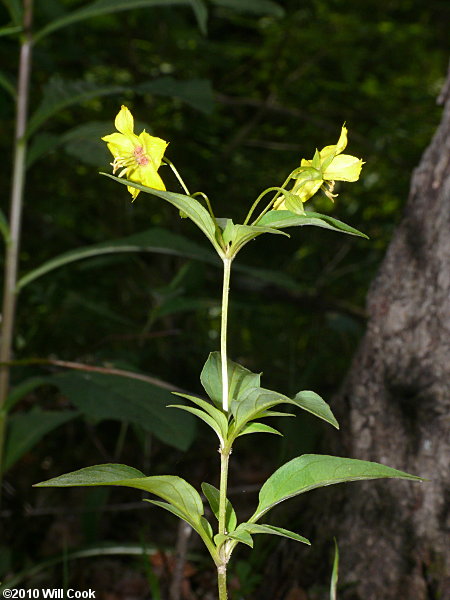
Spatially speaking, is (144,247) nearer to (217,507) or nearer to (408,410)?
(408,410)

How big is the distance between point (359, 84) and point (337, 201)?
22.4 inches

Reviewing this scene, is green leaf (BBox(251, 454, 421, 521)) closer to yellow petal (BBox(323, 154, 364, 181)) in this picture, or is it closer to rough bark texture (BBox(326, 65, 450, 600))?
yellow petal (BBox(323, 154, 364, 181))

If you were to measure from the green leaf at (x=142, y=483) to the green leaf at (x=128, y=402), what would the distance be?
0.50 meters

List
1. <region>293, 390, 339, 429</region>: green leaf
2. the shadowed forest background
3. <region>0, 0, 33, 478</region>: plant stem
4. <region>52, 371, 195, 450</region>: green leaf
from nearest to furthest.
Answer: <region>293, 390, 339, 429</region>: green leaf, <region>52, 371, 195, 450</region>: green leaf, <region>0, 0, 33, 478</region>: plant stem, the shadowed forest background

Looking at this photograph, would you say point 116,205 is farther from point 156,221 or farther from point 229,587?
point 229,587

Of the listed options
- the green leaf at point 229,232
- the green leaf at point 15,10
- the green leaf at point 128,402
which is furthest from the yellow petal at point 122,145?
the green leaf at point 15,10

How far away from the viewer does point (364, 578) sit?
4.45ft

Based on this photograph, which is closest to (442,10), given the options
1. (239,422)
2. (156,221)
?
(156,221)

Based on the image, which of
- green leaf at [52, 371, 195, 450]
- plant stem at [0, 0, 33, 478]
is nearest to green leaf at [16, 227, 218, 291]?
plant stem at [0, 0, 33, 478]

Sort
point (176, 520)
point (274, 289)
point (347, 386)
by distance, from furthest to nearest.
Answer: point (274, 289) → point (176, 520) → point (347, 386)

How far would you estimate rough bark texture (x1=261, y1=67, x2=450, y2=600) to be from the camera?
130 cm

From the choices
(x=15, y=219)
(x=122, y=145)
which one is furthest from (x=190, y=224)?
(x=122, y=145)

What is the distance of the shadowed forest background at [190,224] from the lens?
1986mm

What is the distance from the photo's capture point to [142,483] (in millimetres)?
694
